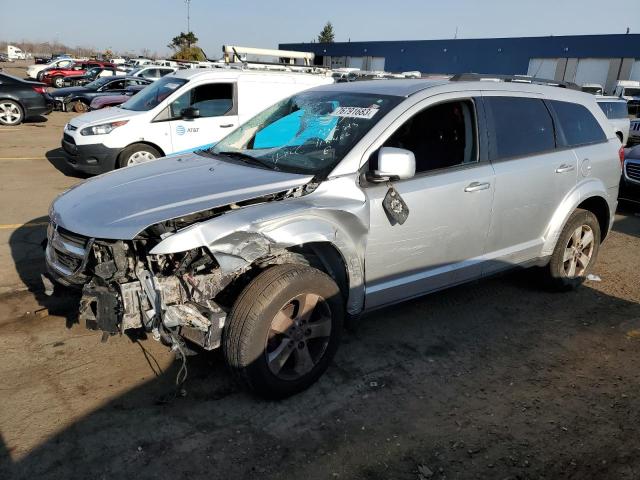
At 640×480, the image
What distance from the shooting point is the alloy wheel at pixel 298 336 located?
10.1ft

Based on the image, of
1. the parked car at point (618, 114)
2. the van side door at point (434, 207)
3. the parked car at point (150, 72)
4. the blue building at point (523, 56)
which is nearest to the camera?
the van side door at point (434, 207)

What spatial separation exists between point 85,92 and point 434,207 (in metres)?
18.4

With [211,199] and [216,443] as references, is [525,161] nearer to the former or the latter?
[211,199]

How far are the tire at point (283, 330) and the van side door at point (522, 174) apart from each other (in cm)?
160

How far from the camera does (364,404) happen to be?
3168mm

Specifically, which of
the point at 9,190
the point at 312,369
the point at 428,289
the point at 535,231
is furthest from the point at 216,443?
the point at 9,190

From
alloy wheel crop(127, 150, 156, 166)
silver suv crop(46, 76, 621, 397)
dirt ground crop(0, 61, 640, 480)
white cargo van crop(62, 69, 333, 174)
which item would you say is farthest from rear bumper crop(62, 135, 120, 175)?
silver suv crop(46, 76, 621, 397)

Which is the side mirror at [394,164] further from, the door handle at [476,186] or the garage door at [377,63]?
the garage door at [377,63]

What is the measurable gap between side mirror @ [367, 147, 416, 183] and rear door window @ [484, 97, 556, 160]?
1.06 m

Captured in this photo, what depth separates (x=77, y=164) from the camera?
28.1 feet

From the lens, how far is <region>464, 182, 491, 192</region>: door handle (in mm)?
3775

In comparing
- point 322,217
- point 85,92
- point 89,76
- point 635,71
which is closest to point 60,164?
point 322,217

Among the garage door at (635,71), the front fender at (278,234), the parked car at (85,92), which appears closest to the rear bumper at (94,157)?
the front fender at (278,234)

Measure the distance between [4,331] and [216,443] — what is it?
6.81 feet
